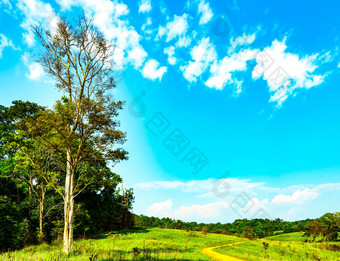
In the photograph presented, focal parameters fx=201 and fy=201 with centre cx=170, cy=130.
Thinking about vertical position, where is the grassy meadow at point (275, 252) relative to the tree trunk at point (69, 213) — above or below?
below

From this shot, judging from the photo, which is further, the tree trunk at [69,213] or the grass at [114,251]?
the tree trunk at [69,213]

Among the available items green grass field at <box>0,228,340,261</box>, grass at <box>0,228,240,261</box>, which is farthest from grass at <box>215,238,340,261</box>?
grass at <box>0,228,240,261</box>

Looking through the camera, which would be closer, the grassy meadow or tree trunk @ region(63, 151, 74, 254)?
tree trunk @ region(63, 151, 74, 254)

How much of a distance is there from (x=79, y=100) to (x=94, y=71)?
9.00 ft

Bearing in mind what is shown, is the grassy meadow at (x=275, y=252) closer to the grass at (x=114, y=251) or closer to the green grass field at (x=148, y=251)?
the green grass field at (x=148, y=251)

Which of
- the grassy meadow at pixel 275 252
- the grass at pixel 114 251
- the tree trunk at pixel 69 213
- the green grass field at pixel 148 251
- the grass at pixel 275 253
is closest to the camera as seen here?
the grass at pixel 114 251

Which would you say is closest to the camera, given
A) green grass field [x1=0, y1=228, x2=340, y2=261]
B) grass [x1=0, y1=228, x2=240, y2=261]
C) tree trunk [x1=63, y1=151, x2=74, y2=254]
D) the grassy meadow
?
grass [x1=0, y1=228, x2=240, y2=261]

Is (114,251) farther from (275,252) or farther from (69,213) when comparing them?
(275,252)

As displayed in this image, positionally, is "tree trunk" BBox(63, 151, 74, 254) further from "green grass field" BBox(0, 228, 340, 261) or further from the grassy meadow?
the grassy meadow

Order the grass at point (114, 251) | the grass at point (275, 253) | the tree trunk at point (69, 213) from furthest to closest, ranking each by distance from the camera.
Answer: the grass at point (275, 253) → the tree trunk at point (69, 213) → the grass at point (114, 251)

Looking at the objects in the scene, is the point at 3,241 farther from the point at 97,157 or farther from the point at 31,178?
the point at 97,157

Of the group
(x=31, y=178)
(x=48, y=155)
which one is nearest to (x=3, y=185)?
(x=31, y=178)

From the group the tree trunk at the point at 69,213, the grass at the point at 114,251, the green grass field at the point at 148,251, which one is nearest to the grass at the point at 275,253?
the green grass field at the point at 148,251

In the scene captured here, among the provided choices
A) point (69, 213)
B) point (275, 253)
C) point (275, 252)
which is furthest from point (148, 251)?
point (275, 252)
